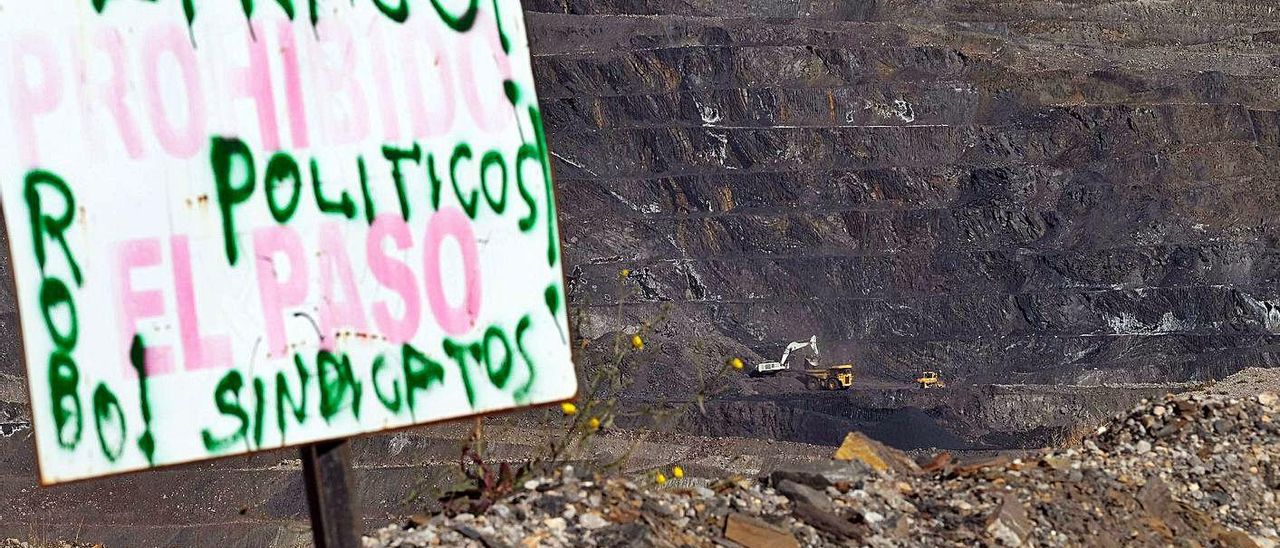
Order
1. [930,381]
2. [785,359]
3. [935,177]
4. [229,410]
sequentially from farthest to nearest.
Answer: [935,177]
[785,359]
[930,381]
[229,410]

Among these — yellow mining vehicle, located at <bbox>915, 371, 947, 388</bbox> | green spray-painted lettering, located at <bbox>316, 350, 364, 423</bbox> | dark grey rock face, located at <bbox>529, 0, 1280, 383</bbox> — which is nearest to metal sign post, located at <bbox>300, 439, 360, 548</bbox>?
green spray-painted lettering, located at <bbox>316, 350, 364, 423</bbox>

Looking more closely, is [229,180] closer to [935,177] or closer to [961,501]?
[961,501]

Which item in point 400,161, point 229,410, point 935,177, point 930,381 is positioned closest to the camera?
point 229,410

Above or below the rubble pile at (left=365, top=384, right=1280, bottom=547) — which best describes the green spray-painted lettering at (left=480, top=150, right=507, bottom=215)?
above

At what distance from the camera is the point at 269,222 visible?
2.28 metres

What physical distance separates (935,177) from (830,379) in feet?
23.7

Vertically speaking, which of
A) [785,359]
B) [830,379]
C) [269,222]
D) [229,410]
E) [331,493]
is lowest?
[830,379]

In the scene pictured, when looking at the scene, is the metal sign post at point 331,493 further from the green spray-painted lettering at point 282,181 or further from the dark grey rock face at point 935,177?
the dark grey rock face at point 935,177

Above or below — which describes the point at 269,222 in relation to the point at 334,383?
above

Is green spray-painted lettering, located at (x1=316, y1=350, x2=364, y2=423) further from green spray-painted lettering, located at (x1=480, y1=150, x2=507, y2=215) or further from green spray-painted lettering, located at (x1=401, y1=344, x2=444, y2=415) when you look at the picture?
green spray-painted lettering, located at (x1=480, y1=150, x2=507, y2=215)

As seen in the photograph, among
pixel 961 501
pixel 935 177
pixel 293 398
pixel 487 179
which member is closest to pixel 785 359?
pixel 935 177

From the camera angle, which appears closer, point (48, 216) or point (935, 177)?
point (48, 216)

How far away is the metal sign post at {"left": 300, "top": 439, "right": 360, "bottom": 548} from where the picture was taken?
7.80 ft

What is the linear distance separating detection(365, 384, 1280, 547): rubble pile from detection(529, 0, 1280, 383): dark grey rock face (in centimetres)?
1731
